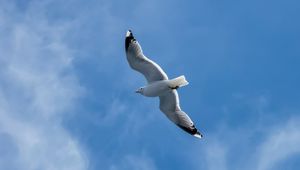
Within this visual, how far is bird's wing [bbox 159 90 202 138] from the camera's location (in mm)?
44125

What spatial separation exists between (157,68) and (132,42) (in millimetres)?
1748

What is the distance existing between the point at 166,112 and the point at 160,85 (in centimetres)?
A: 202

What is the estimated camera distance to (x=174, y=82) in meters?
42.5

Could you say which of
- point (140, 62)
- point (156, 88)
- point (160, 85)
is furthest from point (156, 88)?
point (140, 62)

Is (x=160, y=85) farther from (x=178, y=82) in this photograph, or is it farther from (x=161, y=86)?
(x=178, y=82)

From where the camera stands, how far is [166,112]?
44.3 meters

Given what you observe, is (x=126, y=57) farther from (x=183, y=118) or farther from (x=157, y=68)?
(x=183, y=118)

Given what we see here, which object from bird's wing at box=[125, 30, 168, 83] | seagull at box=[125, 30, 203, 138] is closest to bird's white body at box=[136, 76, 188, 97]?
seagull at box=[125, 30, 203, 138]

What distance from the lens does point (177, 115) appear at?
→ 44312mm

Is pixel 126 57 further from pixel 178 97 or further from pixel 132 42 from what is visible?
pixel 178 97

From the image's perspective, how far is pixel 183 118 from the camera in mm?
44281

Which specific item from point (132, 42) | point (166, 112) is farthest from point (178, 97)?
point (132, 42)

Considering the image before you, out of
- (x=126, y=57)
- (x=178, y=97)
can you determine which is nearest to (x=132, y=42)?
(x=126, y=57)

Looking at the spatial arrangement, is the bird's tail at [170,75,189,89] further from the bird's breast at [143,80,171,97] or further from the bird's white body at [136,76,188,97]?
the bird's breast at [143,80,171,97]
